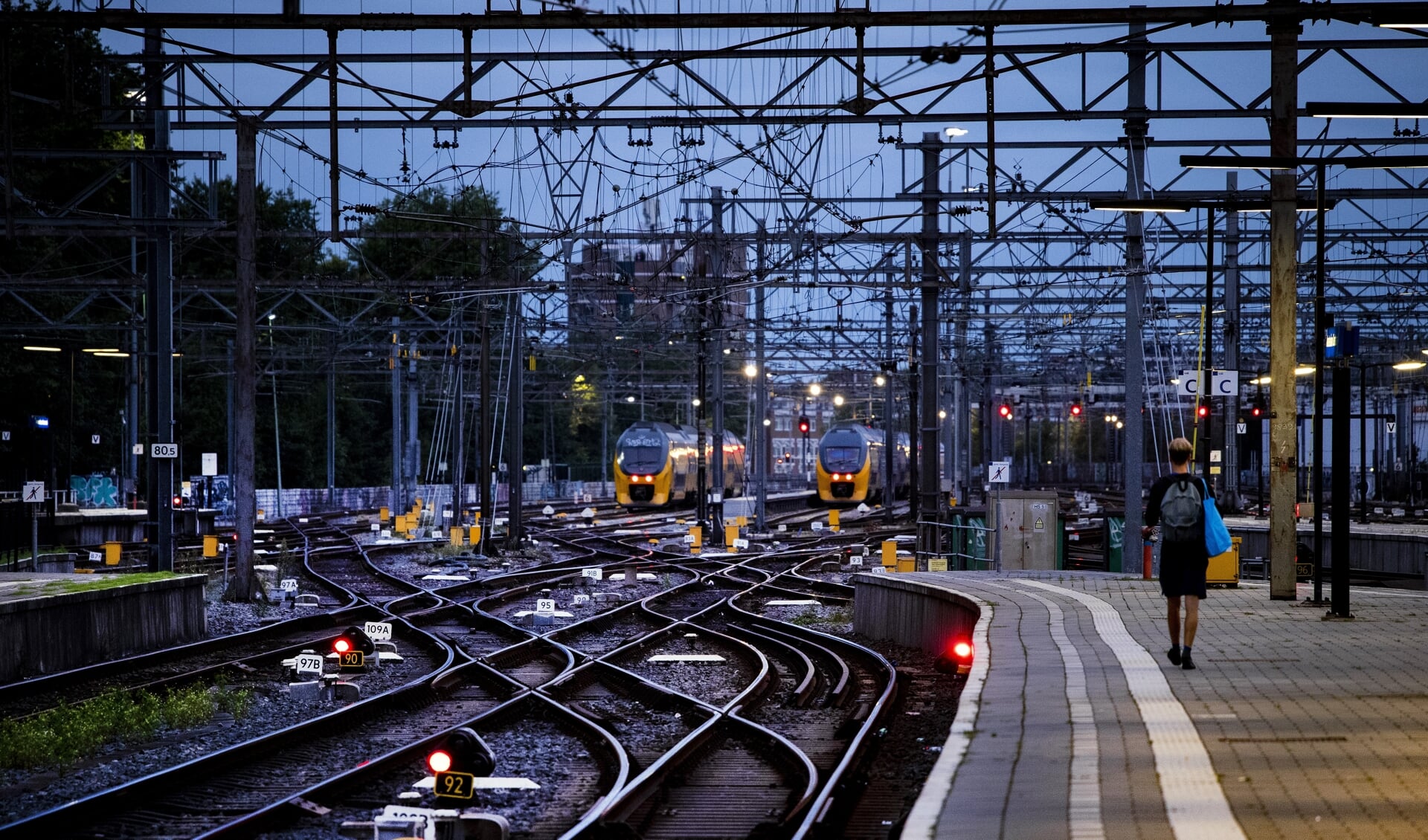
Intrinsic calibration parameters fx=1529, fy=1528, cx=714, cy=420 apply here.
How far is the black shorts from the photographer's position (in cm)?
1116

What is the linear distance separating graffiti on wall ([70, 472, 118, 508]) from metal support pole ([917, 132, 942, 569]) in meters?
29.3

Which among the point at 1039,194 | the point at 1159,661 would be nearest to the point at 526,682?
the point at 1159,661

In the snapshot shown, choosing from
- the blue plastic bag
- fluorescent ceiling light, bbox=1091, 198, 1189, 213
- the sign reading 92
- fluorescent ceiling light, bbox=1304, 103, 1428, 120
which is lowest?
the sign reading 92

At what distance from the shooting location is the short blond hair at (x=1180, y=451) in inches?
453

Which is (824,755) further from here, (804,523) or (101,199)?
(101,199)

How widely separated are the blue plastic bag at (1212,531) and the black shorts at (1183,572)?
196 millimetres

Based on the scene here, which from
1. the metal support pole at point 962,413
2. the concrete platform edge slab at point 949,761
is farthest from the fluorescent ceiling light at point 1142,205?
the metal support pole at point 962,413

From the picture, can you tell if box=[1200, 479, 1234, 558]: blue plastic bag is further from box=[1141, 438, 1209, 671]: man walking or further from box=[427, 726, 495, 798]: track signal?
box=[427, 726, 495, 798]: track signal

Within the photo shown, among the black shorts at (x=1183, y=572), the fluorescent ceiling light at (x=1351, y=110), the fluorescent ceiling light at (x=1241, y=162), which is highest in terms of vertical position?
the fluorescent ceiling light at (x=1351, y=110)

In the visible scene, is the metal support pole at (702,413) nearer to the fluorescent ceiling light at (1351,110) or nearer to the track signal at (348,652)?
the track signal at (348,652)

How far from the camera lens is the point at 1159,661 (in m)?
11.4

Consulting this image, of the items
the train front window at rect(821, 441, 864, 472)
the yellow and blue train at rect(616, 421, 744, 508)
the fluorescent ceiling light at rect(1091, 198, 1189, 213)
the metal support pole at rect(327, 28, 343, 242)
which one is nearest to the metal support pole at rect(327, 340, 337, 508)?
the yellow and blue train at rect(616, 421, 744, 508)

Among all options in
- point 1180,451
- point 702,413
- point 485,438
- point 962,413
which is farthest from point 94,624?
point 962,413

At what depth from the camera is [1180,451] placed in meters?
11.7
